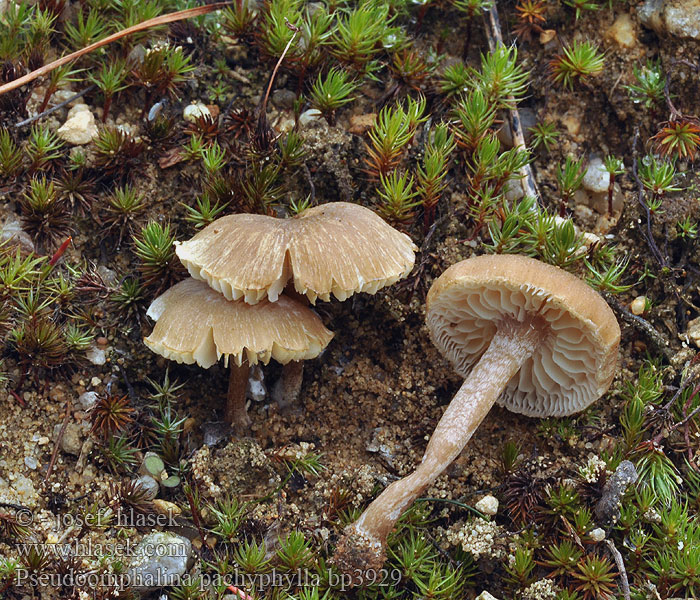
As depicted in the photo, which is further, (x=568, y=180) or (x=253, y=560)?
(x=568, y=180)

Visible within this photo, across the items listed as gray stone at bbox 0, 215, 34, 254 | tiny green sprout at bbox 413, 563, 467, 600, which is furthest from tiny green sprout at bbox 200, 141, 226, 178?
tiny green sprout at bbox 413, 563, 467, 600

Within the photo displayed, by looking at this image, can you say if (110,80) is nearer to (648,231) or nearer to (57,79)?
(57,79)

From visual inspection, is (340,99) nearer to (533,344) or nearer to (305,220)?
(305,220)

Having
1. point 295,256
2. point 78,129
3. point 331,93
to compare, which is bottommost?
point 295,256

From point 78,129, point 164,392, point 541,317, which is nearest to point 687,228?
point 541,317

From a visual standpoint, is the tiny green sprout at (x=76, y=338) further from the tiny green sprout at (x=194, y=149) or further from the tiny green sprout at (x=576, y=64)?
the tiny green sprout at (x=576, y=64)

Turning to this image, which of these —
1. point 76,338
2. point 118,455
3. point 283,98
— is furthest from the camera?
point 283,98

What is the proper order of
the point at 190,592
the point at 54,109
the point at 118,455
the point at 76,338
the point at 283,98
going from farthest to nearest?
the point at 283,98 < the point at 54,109 < the point at 76,338 < the point at 118,455 < the point at 190,592

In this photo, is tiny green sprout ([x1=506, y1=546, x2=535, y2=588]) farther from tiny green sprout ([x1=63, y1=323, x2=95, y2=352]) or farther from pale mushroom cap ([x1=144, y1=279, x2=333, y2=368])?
tiny green sprout ([x1=63, y1=323, x2=95, y2=352])
